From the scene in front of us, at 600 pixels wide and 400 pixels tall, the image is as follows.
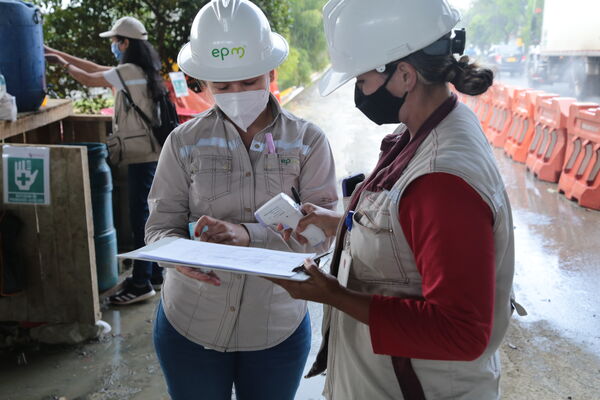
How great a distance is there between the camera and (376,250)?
1477 mm

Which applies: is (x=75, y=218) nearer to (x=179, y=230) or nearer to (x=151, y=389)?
(x=151, y=389)

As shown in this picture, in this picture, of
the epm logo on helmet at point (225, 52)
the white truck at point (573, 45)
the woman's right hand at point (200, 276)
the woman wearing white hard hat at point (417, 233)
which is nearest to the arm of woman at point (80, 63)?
the epm logo on helmet at point (225, 52)

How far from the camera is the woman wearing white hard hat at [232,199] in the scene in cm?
212

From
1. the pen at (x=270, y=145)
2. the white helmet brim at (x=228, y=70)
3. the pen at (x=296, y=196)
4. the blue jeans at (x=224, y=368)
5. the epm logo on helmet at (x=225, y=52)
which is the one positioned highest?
the epm logo on helmet at (x=225, y=52)

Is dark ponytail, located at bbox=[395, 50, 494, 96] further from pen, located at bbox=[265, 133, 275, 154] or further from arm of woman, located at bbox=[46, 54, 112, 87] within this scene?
arm of woman, located at bbox=[46, 54, 112, 87]

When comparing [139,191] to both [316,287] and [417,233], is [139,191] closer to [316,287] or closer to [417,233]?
[316,287]

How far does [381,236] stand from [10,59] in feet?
12.4

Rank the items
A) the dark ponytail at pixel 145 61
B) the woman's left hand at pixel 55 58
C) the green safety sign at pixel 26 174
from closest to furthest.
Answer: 1. the green safety sign at pixel 26 174
2. the dark ponytail at pixel 145 61
3. the woman's left hand at pixel 55 58

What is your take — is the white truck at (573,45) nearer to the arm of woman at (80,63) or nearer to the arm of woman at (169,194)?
the arm of woman at (80,63)

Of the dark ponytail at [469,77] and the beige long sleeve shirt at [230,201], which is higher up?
the dark ponytail at [469,77]

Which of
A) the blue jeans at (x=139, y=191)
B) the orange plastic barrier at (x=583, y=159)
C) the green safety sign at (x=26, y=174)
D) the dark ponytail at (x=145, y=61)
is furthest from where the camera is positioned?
the orange plastic barrier at (x=583, y=159)

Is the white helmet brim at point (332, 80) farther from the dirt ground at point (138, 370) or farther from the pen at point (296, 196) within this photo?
the dirt ground at point (138, 370)

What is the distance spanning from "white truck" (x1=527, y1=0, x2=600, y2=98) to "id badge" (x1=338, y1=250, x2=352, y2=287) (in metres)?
17.3

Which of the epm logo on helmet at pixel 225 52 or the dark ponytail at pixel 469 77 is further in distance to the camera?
the epm logo on helmet at pixel 225 52
